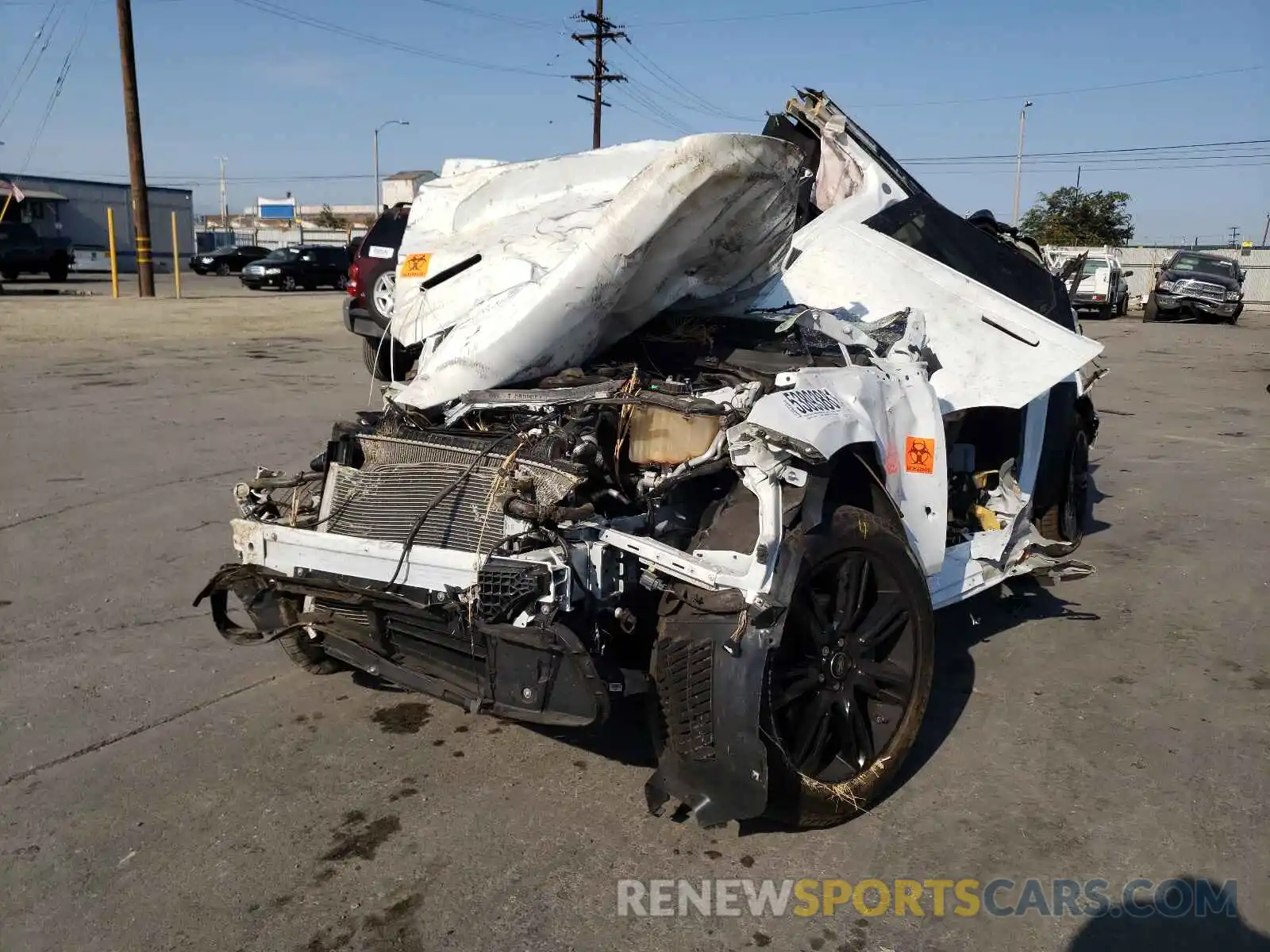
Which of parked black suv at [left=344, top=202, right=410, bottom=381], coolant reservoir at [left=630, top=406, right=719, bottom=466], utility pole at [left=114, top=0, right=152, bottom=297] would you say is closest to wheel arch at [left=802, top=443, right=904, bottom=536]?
coolant reservoir at [left=630, top=406, right=719, bottom=466]

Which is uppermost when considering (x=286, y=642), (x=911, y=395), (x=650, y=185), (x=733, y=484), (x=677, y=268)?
(x=650, y=185)

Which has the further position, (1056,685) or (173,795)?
(1056,685)

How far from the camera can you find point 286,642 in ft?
13.7

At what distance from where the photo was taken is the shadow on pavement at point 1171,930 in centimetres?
281

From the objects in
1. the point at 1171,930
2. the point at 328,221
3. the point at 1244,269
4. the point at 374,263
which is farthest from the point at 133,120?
the point at 328,221

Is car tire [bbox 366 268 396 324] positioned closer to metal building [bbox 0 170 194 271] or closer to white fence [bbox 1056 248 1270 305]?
metal building [bbox 0 170 194 271]

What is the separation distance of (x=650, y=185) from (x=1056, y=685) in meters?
2.79

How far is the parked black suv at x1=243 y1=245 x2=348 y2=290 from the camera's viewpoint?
31.5 meters

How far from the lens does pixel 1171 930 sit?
2.90 metres

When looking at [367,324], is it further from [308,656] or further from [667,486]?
[667,486]

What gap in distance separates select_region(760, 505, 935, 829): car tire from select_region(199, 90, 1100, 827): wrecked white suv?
0.03ft

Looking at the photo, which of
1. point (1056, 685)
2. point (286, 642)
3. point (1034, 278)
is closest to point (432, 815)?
point (286, 642)

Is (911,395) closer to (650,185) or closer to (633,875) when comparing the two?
(650,185)

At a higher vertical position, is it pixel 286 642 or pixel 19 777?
pixel 286 642
